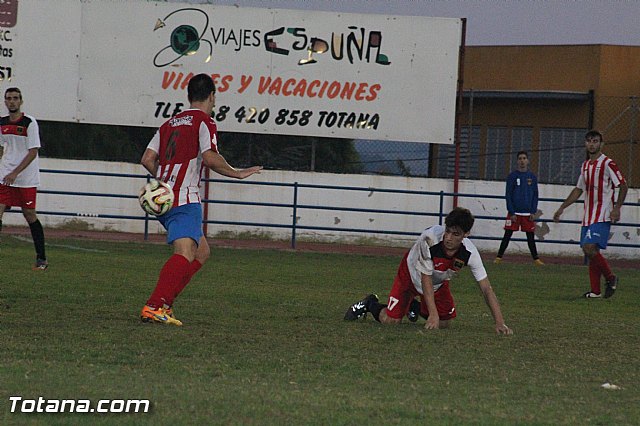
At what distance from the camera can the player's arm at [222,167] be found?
7.68 metres

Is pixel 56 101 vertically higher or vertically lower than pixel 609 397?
higher

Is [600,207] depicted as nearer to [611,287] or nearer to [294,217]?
[611,287]

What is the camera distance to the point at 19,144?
1227 centimetres

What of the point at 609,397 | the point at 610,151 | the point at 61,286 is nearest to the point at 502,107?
the point at 610,151

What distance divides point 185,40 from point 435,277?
13.7 metres

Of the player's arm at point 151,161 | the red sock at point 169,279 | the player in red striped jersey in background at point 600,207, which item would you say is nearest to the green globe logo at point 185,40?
the player in red striped jersey in background at point 600,207

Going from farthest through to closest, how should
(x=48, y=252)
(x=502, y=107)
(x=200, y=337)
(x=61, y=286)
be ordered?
(x=502, y=107) → (x=48, y=252) → (x=61, y=286) → (x=200, y=337)

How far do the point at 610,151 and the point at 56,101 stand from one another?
39.0 feet

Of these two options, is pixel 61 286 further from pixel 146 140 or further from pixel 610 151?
pixel 610 151

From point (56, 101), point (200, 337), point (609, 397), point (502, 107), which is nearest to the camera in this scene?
point (609, 397)

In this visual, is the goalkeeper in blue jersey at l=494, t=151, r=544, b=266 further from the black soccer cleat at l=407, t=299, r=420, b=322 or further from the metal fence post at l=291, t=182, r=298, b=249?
the black soccer cleat at l=407, t=299, r=420, b=322

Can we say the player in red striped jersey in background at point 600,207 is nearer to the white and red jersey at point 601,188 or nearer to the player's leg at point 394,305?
the white and red jersey at point 601,188

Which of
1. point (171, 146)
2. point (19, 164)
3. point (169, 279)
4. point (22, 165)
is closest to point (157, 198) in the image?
point (171, 146)

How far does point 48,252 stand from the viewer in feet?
52.0
